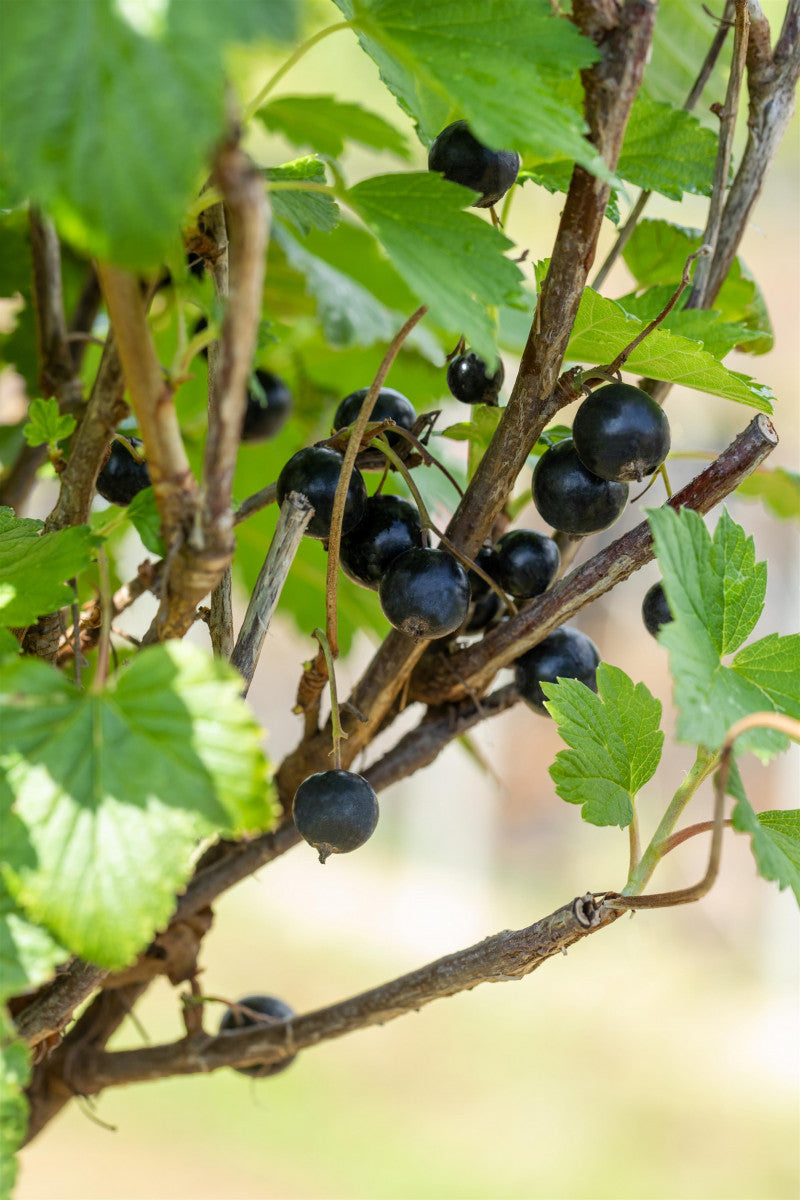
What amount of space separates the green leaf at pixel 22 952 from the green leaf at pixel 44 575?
13cm

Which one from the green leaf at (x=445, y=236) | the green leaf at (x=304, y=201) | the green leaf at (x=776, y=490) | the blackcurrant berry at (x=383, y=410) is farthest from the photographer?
the green leaf at (x=776, y=490)

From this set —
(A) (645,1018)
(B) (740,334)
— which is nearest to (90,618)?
(B) (740,334)

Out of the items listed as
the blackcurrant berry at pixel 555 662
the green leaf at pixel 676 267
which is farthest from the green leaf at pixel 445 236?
the green leaf at pixel 676 267

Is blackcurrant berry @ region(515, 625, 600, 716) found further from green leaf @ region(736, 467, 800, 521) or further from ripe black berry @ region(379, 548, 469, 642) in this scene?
green leaf @ region(736, 467, 800, 521)

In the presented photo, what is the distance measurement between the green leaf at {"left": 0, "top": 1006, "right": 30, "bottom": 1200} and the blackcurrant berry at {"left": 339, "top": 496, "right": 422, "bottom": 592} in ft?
0.90

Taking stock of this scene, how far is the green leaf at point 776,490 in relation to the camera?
2.78 ft

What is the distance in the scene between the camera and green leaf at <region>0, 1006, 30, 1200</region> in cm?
32

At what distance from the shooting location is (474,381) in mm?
565

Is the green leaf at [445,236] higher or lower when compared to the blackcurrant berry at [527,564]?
higher

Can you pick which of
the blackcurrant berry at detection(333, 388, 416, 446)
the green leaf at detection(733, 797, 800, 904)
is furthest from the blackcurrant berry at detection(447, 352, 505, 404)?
the green leaf at detection(733, 797, 800, 904)

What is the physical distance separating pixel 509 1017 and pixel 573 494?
3.45 metres

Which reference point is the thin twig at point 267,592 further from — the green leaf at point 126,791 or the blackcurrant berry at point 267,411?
the blackcurrant berry at point 267,411

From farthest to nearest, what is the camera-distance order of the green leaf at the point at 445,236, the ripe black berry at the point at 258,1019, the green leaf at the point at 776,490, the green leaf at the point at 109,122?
1. the green leaf at the point at 776,490
2. the ripe black berry at the point at 258,1019
3. the green leaf at the point at 445,236
4. the green leaf at the point at 109,122

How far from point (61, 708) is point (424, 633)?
203 millimetres
